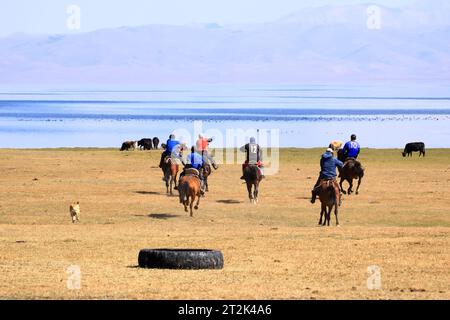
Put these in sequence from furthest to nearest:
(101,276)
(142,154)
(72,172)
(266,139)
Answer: (266,139) → (142,154) → (72,172) → (101,276)

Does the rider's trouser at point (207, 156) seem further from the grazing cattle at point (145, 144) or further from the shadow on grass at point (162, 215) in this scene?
the grazing cattle at point (145, 144)

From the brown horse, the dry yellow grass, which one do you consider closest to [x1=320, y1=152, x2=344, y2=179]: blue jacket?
the dry yellow grass

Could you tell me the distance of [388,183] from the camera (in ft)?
153

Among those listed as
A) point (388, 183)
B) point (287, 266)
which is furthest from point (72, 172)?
point (287, 266)

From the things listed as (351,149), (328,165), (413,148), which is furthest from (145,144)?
(328,165)

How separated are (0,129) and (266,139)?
29521mm

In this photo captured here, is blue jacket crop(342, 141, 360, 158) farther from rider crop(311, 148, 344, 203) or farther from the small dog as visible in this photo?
the small dog

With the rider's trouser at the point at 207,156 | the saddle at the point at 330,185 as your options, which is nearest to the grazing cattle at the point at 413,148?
the rider's trouser at the point at 207,156

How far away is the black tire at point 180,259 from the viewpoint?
2092cm

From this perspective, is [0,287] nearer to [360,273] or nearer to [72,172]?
[360,273]

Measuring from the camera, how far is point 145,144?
70.9m

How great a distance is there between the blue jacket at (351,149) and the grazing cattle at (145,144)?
29339 millimetres

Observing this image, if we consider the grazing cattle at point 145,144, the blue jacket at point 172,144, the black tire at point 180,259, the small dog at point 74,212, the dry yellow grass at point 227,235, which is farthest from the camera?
the grazing cattle at point 145,144

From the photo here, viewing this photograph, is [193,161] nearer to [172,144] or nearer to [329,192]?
[172,144]
